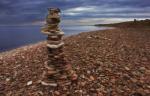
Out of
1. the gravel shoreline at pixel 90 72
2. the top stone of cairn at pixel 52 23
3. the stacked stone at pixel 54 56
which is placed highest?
the top stone of cairn at pixel 52 23

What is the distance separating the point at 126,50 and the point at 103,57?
3248 millimetres

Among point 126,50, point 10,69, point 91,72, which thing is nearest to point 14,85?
point 10,69

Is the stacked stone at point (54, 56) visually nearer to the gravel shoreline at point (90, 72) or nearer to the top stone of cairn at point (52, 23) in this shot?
the top stone of cairn at point (52, 23)

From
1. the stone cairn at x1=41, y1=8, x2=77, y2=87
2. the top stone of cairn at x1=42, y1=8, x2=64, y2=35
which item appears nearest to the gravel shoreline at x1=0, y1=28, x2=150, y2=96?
the stone cairn at x1=41, y1=8, x2=77, y2=87

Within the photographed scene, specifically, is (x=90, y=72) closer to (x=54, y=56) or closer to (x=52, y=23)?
(x=54, y=56)

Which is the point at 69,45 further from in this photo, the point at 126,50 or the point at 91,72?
the point at 91,72

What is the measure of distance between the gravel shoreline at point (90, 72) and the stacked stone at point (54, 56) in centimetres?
34

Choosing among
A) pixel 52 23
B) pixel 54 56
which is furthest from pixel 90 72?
pixel 52 23

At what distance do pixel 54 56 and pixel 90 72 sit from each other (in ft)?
7.05

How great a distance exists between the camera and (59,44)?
38.8 feet

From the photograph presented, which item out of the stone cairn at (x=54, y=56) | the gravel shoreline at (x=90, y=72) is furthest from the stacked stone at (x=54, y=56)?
the gravel shoreline at (x=90, y=72)

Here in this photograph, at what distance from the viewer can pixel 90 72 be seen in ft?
43.3

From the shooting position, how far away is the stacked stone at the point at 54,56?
1170 centimetres

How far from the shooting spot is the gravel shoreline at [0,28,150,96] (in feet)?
39.3
